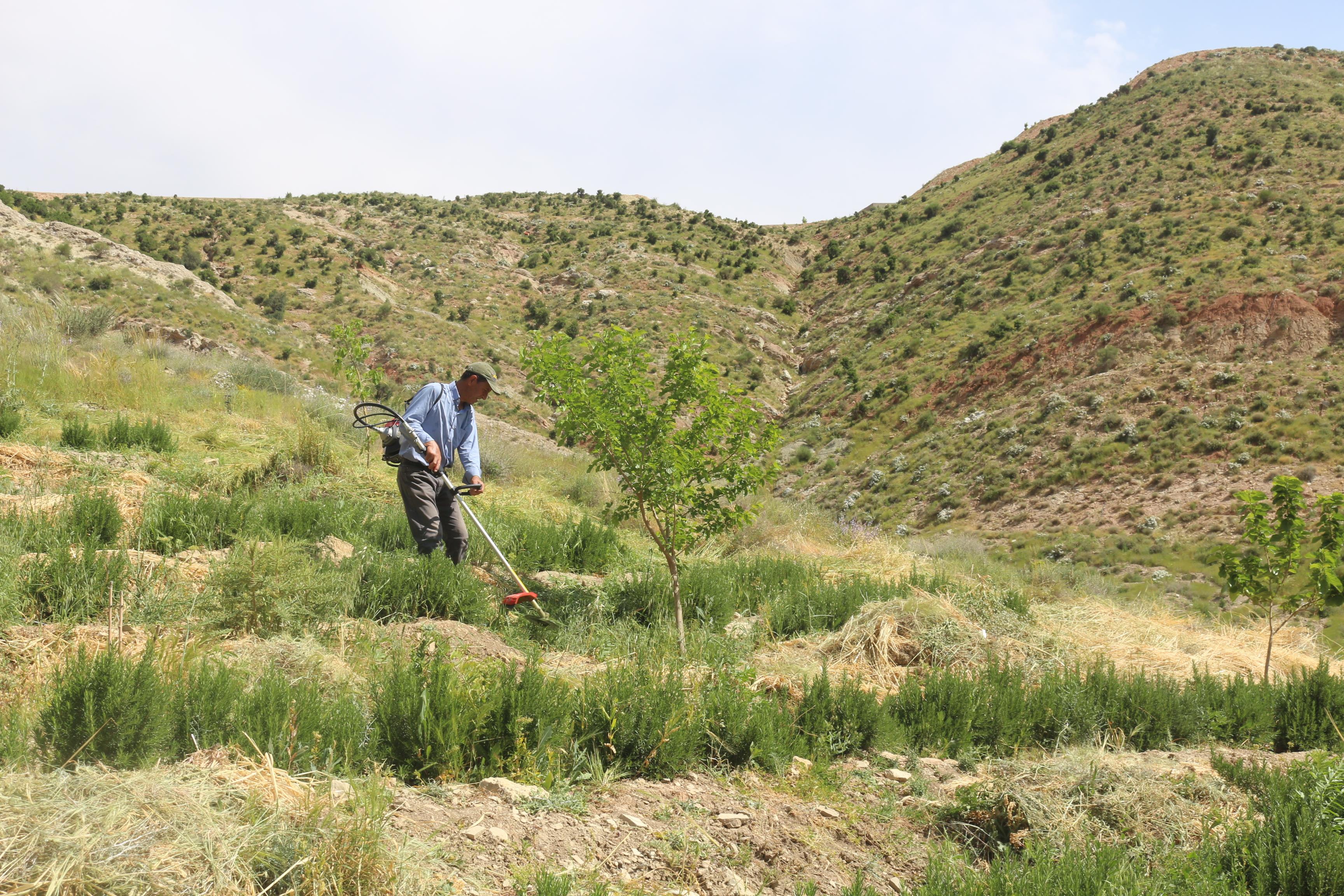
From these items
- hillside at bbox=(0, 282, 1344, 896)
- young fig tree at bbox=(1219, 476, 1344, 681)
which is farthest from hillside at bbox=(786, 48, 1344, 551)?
hillside at bbox=(0, 282, 1344, 896)

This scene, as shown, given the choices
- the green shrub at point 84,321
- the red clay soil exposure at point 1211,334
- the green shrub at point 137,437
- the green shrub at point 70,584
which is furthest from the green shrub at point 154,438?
the red clay soil exposure at point 1211,334

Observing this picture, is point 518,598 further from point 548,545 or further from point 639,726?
point 639,726

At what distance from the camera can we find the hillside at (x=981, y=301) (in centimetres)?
2461

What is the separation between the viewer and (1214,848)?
3291 millimetres

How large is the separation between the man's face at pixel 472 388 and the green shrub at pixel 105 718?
3.90 meters

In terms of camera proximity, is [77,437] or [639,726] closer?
[639,726]

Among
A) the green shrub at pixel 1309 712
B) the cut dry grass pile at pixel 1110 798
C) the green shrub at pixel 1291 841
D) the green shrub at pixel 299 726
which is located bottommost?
the green shrub at pixel 1309 712

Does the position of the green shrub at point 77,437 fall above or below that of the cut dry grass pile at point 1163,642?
above

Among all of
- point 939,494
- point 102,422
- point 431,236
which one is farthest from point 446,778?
point 431,236

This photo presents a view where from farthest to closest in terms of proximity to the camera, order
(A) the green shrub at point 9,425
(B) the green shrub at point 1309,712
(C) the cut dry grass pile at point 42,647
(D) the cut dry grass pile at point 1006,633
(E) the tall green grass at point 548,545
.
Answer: (A) the green shrub at point 9,425 < (E) the tall green grass at point 548,545 < (D) the cut dry grass pile at point 1006,633 < (B) the green shrub at point 1309,712 < (C) the cut dry grass pile at point 42,647

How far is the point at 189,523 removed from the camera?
636 centimetres

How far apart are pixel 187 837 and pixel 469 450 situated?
4786 millimetres

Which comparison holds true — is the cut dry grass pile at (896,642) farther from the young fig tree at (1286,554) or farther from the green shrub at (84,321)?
the green shrub at (84,321)

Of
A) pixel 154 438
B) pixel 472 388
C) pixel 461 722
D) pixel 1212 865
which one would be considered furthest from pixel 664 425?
pixel 154 438
